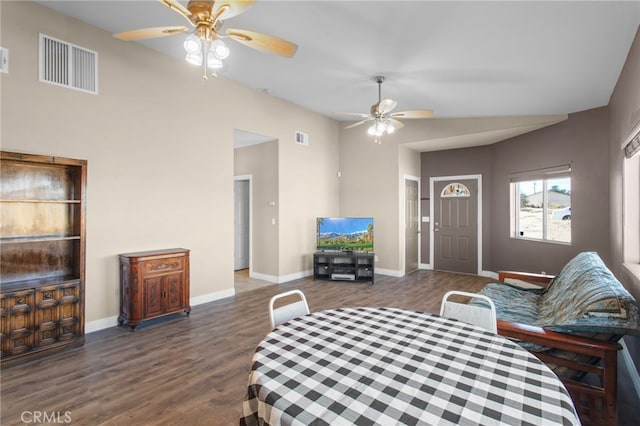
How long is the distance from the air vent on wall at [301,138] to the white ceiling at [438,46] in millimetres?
1254

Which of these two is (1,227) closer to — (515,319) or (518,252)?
(515,319)

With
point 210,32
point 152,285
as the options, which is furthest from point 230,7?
point 152,285

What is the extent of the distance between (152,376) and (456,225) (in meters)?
5.93

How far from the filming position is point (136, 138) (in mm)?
3695

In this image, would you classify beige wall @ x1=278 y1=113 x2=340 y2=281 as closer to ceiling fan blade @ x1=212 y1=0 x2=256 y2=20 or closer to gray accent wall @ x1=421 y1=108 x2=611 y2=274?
gray accent wall @ x1=421 y1=108 x2=611 y2=274

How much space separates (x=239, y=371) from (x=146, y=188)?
8.11 feet

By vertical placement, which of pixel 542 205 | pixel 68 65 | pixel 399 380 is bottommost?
pixel 399 380

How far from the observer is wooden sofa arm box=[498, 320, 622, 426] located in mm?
1683

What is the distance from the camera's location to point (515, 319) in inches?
103

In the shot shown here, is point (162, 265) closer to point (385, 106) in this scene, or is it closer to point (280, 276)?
point (280, 276)

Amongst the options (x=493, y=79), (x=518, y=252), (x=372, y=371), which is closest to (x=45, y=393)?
(x=372, y=371)

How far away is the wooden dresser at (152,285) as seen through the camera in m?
3.33

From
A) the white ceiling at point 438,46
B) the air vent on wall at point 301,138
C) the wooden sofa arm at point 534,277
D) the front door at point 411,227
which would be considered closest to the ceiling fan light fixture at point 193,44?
the white ceiling at point 438,46

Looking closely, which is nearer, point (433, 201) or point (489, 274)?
point (489, 274)
